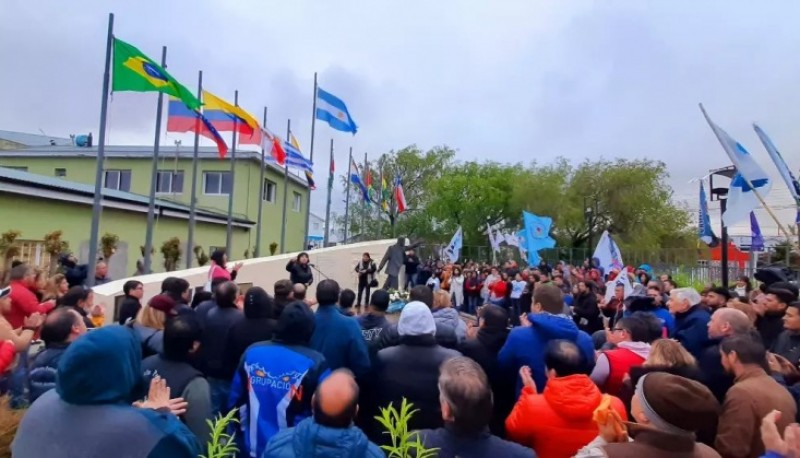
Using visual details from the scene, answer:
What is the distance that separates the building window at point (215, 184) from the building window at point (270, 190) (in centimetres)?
276

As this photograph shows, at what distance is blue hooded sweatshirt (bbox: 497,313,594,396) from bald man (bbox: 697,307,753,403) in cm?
79

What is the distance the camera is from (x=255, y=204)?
30766 mm

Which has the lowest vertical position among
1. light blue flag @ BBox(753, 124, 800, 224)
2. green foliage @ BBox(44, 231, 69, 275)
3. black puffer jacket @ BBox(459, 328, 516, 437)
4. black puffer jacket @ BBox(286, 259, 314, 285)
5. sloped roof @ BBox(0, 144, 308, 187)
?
black puffer jacket @ BBox(459, 328, 516, 437)

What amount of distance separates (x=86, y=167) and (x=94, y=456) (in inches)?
1134

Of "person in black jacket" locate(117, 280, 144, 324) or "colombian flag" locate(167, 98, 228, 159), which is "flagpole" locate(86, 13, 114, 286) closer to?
"colombian flag" locate(167, 98, 228, 159)

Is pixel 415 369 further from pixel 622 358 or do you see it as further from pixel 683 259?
pixel 683 259

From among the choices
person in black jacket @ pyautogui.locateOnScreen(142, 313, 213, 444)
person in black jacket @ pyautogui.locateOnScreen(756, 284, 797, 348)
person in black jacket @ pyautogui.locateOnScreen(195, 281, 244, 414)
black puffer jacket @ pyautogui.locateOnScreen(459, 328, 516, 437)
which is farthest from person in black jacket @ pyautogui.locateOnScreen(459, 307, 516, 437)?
person in black jacket @ pyautogui.locateOnScreen(756, 284, 797, 348)

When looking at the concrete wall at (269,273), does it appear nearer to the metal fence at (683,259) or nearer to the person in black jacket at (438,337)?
the metal fence at (683,259)

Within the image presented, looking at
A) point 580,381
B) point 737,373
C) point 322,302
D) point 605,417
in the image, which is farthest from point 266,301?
point 737,373

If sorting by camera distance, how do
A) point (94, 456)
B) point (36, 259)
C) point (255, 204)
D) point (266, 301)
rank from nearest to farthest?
point (94, 456) < point (266, 301) < point (36, 259) < point (255, 204)

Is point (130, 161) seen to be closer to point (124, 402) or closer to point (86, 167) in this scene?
point (86, 167)

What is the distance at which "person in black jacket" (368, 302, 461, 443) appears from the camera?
382 centimetres

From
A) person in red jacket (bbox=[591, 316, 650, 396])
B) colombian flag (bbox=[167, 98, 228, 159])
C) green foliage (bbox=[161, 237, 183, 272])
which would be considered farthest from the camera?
green foliage (bbox=[161, 237, 183, 272])

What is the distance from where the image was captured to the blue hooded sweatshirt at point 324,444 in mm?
2301
